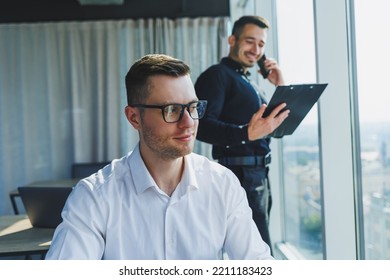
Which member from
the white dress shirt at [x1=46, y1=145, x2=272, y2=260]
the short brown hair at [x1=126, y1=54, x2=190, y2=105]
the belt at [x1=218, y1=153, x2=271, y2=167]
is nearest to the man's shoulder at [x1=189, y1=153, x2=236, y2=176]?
the white dress shirt at [x1=46, y1=145, x2=272, y2=260]

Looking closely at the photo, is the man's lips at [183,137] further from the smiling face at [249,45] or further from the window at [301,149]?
the window at [301,149]

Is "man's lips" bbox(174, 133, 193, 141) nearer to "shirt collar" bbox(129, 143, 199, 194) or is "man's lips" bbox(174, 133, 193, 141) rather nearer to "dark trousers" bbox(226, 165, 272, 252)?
"shirt collar" bbox(129, 143, 199, 194)

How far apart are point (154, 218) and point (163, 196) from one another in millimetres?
59

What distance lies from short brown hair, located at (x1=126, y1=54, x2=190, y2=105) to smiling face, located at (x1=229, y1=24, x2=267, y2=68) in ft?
2.80

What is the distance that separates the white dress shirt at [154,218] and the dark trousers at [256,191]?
69cm

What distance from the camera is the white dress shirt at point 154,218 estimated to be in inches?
41.6

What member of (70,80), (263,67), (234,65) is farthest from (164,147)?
(70,80)

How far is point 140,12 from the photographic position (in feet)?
15.2

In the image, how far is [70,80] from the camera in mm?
4605

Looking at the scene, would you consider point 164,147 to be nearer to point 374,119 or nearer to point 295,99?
point 295,99

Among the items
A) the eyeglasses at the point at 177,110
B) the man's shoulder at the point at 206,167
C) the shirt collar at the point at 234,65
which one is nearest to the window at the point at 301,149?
the shirt collar at the point at 234,65

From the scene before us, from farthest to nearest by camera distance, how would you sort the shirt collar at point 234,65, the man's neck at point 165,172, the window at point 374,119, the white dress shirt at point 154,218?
the shirt collar at point 234,65 < the window at point 374,119 < the man's neck at point 165,172 < the white dress shirt at point 154,218
